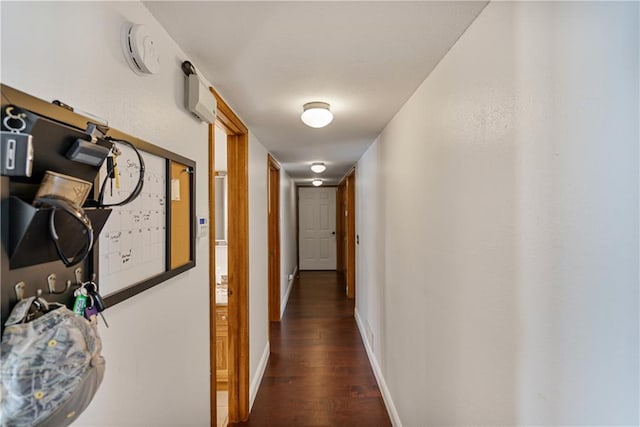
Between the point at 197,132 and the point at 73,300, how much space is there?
89 cm

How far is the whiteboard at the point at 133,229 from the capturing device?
0.81m

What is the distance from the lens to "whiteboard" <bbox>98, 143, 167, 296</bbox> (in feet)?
2.64

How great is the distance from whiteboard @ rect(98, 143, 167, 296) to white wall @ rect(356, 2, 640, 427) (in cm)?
102

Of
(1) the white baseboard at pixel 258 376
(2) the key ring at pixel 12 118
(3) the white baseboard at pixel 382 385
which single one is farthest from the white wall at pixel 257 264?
(2) the key ring at pixel 12 118

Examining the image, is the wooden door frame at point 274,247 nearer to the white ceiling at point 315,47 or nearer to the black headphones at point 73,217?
the white ceiling at point 315,47

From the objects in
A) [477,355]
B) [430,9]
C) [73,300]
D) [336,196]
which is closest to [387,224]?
[477,355]

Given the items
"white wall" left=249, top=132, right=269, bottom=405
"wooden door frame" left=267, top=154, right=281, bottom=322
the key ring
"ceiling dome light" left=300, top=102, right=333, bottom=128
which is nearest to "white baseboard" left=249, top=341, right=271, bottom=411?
"white wall" left=249, top=132, right=269, bottom=405

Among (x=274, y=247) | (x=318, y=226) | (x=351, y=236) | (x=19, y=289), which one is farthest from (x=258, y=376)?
(x=318, y=226)

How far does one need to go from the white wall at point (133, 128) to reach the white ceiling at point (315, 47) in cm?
17

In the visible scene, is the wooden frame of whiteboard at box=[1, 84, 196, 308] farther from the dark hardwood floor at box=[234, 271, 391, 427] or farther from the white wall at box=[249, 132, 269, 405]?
the dark hardwood floor at box=[234, 271, 391, 427]

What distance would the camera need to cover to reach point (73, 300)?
2.21 ft

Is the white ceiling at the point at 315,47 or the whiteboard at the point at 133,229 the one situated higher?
the white ceiling at the point at 315,47

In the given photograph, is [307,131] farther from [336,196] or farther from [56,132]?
→ [336,196]

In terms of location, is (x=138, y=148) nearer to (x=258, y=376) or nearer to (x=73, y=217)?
(x=73, y=217)
